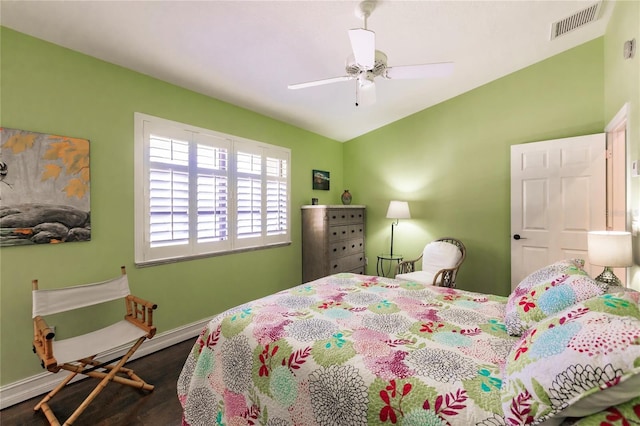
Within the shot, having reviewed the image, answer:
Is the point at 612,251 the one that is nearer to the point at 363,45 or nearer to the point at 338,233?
the point at 363,45

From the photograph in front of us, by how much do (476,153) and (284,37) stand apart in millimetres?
2848

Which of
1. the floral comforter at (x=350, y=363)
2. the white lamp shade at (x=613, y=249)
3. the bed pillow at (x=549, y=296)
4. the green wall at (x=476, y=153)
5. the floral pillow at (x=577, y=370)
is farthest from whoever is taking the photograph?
the green wall at (x=476, y=153)

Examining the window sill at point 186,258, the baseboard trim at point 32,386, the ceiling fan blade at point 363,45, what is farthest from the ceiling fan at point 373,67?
the baseboard trim at point 32,386

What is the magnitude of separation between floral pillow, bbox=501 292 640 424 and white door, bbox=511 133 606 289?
8.53 feet

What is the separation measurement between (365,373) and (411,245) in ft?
11.5

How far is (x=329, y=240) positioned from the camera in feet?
13.4

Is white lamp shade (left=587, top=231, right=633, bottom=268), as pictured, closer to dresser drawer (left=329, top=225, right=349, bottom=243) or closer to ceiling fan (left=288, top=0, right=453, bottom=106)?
ceiling fan (left=288, top=0, right=453, bottom=106)

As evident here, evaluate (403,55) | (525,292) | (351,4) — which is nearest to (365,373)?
(525,292)

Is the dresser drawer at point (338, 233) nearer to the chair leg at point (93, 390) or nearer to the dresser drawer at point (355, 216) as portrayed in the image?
the dresser drawer at point (355, 216)

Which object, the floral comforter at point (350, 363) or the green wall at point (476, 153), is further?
the green wall at point (476, 153)

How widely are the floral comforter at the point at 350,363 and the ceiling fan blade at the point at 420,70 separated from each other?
64.6 inches

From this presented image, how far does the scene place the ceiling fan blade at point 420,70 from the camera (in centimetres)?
206

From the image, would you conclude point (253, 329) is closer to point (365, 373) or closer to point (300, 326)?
point (300, 326)

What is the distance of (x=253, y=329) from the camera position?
1.52 m
